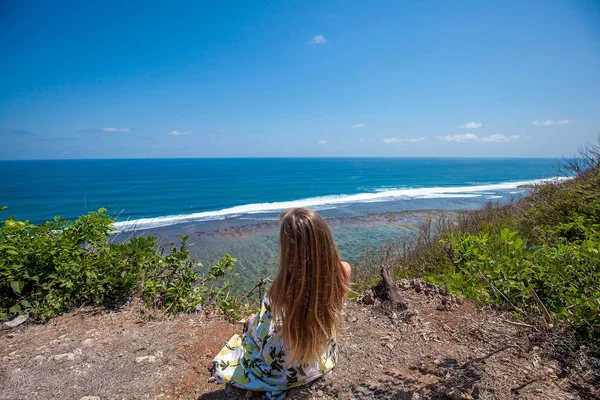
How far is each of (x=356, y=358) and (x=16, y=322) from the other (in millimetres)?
4001

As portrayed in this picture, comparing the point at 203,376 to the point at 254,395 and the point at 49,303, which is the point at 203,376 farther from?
the point at 49,303

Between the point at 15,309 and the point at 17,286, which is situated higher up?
the point at 17,286

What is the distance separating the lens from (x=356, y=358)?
2732 mm

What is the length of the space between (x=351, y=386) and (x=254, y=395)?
80 centimetres

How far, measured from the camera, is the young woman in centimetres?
204

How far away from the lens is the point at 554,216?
5.46 m

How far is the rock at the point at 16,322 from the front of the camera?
11.4 ft

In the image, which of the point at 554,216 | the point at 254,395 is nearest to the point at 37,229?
the point at 254,395

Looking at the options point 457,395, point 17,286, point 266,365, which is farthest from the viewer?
point 17,286

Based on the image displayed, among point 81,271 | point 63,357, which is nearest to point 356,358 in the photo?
point 63,357

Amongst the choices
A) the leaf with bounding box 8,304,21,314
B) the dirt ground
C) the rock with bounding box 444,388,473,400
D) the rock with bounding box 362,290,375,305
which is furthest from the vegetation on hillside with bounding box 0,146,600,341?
the rock with bounding box 362,290,375,305

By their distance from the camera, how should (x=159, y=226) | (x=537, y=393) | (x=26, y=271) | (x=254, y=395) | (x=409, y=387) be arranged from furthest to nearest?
(x=159, y=226) < (x=26, y=271) < (x=254, y=395) < (x=409, y=387) < (x=537, y=393)

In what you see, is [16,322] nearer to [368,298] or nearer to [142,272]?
[142,272]

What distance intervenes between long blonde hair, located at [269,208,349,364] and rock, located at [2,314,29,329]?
3488mm
